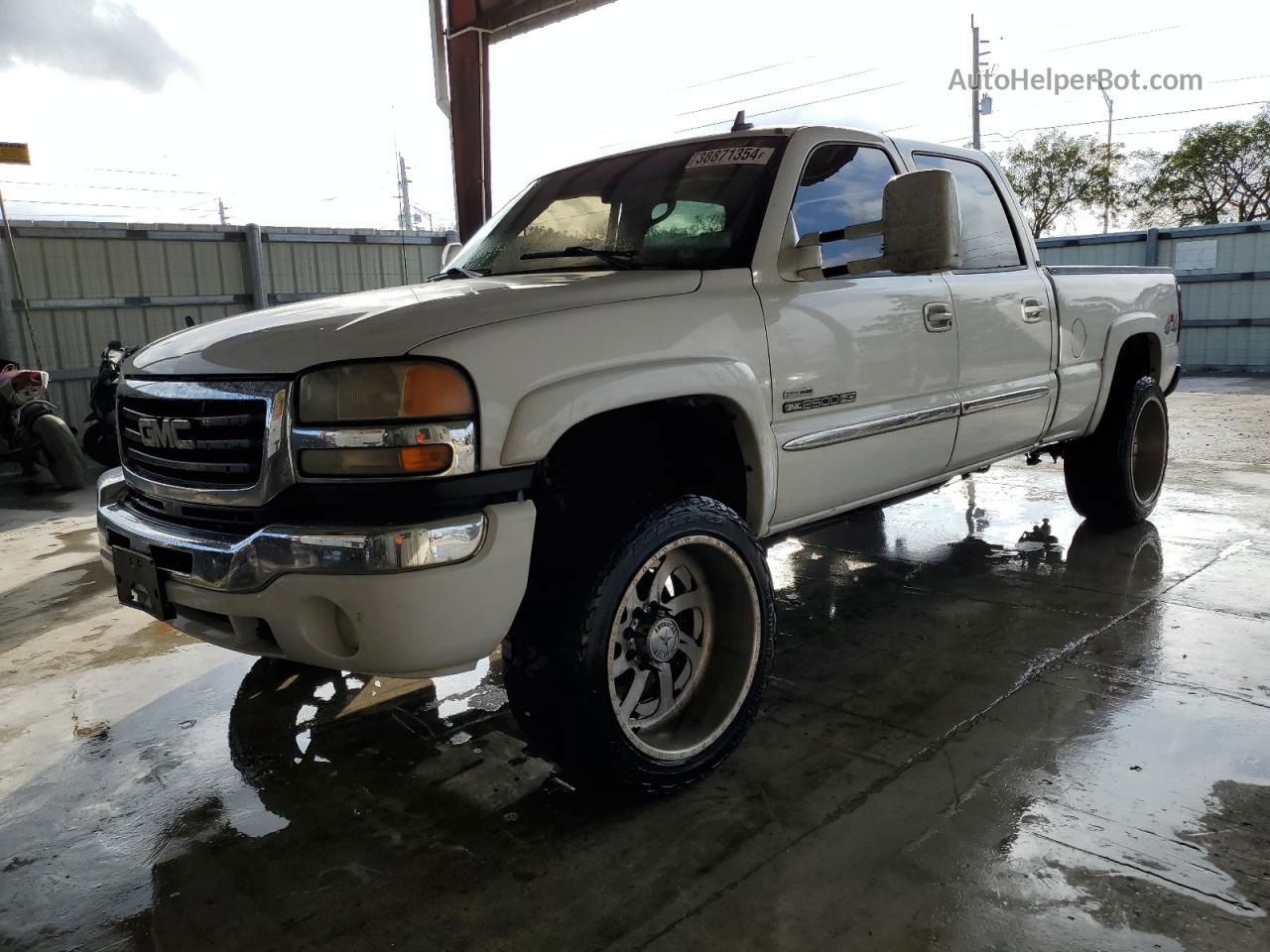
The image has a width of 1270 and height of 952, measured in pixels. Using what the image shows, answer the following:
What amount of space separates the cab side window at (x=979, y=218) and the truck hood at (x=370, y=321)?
173 centimetres

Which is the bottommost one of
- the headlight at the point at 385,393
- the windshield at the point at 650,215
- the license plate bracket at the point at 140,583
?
the license plate bracket at the point at 140,583

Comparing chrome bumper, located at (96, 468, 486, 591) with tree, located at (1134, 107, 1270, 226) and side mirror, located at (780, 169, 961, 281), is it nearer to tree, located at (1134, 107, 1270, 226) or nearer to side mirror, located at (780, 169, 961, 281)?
side mirror, located at (780, 169, 961, 281)

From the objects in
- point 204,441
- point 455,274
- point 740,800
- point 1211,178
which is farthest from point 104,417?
point 1211,178

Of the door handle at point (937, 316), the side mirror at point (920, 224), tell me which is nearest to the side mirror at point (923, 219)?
the side mirror at point (920, 224)

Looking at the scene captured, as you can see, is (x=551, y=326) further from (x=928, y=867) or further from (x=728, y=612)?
(x=928, y=867)

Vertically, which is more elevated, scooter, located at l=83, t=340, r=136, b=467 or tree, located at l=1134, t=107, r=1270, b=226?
tree, located at l=1134, t=107, r=1270, b=226

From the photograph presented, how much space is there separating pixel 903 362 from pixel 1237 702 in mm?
1488

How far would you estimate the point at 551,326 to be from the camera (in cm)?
228

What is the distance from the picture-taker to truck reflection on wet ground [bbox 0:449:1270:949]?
82.0 inches

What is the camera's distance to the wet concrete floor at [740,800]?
82.1 inches

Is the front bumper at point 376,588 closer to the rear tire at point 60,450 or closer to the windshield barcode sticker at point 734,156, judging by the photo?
the windshield barcode sticker at point 734,156

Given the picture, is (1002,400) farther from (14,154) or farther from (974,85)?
(974,85)

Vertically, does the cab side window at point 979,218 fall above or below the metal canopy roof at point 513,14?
below

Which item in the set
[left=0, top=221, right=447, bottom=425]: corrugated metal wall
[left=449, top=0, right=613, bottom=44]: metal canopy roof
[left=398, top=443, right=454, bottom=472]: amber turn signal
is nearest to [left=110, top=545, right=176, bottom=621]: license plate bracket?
[left=398, top=443, right=454, bottom=472]: amber turn signal
